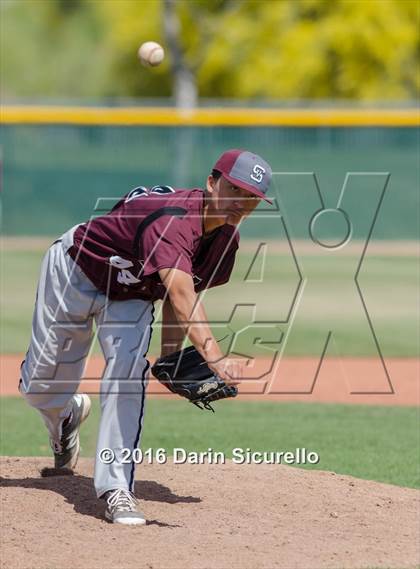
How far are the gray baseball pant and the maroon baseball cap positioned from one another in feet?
2.38

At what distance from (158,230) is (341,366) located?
17.1 feet

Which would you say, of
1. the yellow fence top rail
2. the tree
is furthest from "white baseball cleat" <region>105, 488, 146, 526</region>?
the tree

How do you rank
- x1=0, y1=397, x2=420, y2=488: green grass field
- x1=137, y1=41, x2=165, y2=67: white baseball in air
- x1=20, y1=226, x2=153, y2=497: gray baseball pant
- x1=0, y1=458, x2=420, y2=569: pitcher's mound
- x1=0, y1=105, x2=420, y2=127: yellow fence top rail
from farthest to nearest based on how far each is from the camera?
x1=0, y1=105, x2=420, y2=127: yellow fence top rail
x1=137, y1=41, x2=165, y2=67: white baseball in air
x1=0, y1=397, x2=420, y2=488: green grass field
x1=20, y1=226, x2=153, y2=497: gray baseball pant
x1=0, y1=458, x2=420, y2=569: pitcher's mound

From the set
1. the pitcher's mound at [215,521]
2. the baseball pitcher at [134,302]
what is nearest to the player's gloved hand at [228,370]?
the baseball pitcher at [134,302]

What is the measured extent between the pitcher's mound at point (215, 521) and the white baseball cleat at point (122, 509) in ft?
0.14

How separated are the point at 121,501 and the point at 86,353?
79cm

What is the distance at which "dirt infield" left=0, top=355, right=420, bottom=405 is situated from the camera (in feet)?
26.7

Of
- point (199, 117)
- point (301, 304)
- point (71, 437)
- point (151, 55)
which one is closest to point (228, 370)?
point (71, 437)

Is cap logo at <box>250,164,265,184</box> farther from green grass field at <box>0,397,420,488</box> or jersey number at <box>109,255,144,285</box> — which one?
green grass field at <box>0,397,420,488</box>

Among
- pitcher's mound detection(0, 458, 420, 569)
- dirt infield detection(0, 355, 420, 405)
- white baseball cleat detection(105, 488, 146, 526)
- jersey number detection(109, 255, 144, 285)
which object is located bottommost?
dirt infield detection(0, 355, 420, 405)

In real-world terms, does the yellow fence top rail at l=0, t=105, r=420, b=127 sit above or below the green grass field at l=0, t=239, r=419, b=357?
above

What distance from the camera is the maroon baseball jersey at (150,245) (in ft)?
14.1

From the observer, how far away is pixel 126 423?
4594 mm

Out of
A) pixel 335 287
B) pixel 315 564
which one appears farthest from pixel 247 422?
pixel 335 287
